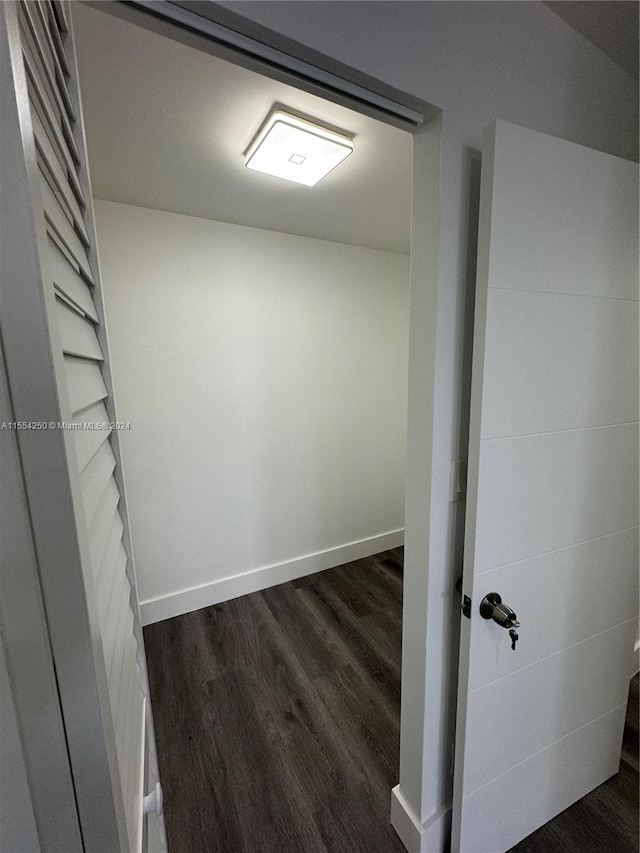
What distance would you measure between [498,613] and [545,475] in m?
0.40

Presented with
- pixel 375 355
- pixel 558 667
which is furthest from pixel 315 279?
pixel 558 667

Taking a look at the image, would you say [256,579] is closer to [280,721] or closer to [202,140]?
[280,721]

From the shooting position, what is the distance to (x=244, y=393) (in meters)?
2.36

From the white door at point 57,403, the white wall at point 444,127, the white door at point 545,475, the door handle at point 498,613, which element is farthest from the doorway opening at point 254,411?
the door handle at point 498,613

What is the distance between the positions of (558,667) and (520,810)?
508mm

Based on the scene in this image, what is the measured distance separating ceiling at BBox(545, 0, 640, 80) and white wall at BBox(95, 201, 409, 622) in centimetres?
165

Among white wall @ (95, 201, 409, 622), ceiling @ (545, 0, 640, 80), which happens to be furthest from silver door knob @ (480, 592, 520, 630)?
white wall @ (95, 201, 409, 622)

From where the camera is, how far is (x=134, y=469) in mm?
2100

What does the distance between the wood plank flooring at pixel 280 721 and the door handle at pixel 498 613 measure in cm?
93

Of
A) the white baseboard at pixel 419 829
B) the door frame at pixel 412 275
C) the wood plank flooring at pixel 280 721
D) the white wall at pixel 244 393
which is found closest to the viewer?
the door frame at pixel 412 275

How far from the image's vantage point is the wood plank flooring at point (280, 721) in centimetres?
125

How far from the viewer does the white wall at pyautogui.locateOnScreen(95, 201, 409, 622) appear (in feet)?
6.70

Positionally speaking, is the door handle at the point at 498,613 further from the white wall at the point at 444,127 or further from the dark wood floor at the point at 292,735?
the dark wood floor at the point at 292,735

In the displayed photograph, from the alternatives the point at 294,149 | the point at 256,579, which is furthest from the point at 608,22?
the point at 256,579
